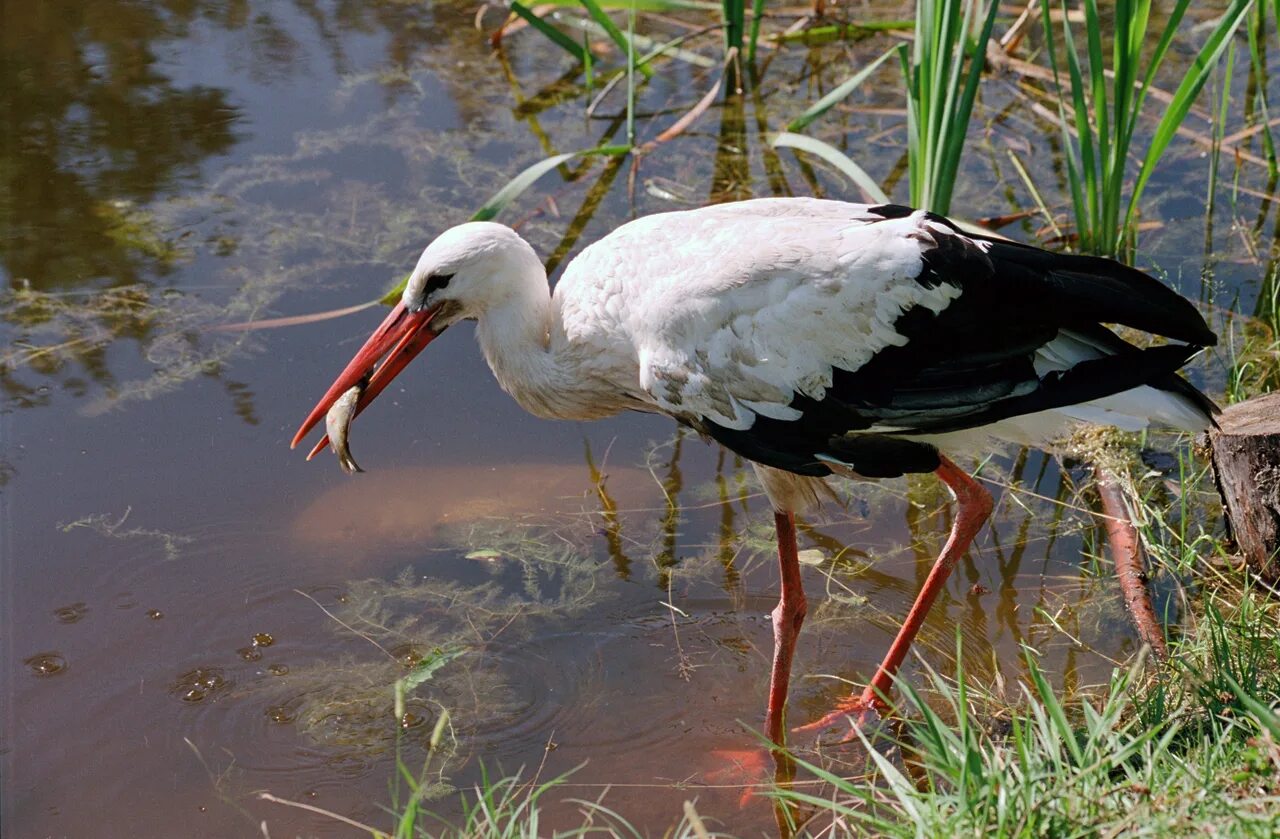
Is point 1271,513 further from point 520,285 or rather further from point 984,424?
point 520,285

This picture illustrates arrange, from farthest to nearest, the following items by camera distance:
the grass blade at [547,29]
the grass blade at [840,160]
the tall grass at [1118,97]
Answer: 1. the grass blade at [547,29]
2. the grass blade at [840,160]
3. the tall grass at [1118,97]

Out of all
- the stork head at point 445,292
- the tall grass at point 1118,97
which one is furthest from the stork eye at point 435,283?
the tall grass at point 1118,97

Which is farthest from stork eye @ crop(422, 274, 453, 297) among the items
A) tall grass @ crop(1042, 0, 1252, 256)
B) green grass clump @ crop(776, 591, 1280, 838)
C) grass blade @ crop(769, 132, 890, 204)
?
tall grass @ crop(1042, 0, 1252, 256)

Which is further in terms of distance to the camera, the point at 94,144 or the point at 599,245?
the point at 94,144

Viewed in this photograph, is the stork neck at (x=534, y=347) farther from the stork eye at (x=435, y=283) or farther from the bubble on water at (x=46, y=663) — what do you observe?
the bubble on water at (x=46, y=663)

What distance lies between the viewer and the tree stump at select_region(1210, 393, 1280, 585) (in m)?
3.90

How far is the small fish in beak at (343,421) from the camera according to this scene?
4137mm

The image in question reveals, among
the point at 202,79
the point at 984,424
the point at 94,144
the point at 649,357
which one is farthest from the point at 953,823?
the point at 202,79

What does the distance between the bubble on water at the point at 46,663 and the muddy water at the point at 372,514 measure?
0.01 m

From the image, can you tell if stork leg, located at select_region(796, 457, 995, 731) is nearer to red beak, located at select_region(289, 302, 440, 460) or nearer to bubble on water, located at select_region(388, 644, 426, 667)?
bubble on water, located at select_region(388, 644, 426, 667)

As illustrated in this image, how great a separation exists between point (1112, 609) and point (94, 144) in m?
5.26

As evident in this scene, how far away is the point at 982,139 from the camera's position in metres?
7.25

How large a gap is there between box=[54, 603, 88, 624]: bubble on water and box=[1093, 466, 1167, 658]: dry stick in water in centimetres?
321

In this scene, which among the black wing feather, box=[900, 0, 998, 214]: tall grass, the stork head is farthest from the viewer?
box=[900, 0, 998, 214]: tall grass
